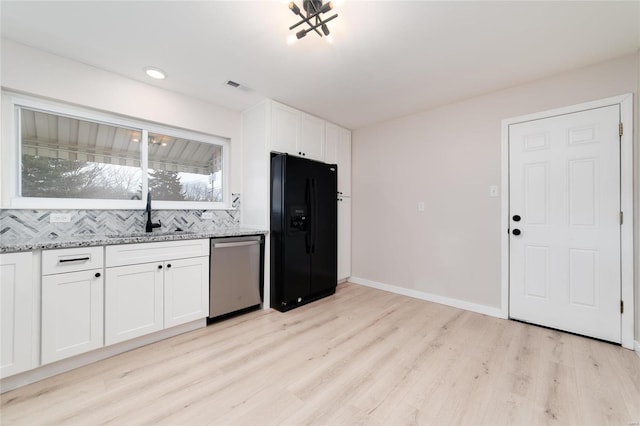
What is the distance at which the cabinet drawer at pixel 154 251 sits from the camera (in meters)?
2.00

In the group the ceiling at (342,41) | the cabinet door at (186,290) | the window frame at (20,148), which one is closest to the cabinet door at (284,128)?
the ceiling at (342,41)

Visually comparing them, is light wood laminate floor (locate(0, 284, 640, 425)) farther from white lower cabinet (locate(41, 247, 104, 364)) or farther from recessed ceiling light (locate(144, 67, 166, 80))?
recessed ceiling light (locate(144, 67, 166, 80))

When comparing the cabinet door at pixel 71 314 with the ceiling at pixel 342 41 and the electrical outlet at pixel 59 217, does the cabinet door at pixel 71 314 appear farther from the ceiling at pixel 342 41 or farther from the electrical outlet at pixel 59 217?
the ceiling at pixel 342 41

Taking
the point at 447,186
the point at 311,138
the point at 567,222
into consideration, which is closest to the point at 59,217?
the point at 311,138

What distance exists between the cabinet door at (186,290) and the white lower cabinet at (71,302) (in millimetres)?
458

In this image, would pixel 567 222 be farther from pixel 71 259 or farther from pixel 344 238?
pixel 71 259

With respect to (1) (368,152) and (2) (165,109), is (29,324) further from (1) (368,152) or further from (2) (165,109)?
(1) (368,152)

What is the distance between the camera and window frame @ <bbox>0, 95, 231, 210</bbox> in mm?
2037

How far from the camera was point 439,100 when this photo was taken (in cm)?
305

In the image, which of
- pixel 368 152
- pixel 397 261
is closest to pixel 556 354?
pixel 397 261

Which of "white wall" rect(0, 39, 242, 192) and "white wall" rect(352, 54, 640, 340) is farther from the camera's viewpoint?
"white wall" rect(352, 54, 640, 340)

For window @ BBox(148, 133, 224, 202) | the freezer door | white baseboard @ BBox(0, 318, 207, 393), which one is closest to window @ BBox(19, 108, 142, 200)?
window @ BBox(148, 133, 224, 202)

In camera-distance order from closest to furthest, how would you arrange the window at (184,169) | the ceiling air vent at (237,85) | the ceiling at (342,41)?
1. the ceiling at (342,41)
2. the ceiling air vent at (237,85)
3. the window at (184,169)

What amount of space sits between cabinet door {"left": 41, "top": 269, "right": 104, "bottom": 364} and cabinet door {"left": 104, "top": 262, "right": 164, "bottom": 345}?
0.19 ft
